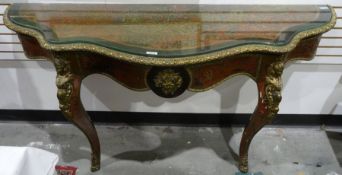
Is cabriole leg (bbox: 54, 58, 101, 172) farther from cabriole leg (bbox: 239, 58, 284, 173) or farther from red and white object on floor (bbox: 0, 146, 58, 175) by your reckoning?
cabriole leg (bbox: 239, 58, 284, 173)

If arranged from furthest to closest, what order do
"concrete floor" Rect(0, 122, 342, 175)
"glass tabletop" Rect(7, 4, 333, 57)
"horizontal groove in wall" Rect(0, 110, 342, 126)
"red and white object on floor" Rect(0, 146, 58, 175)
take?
1. "horizontal groove in wall" Rect(0, 110, 342, 126)
2. "concrete floor" Rect(0, 122, 342, 175)
3. "glass tabletop" Rect(7, 4, 333, 57)
4. "red and white object on floor" Rect(0, 146, 58, 175)

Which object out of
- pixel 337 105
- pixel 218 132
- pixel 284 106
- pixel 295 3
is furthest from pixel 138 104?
pixel 337 105

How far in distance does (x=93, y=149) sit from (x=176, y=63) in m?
0.64

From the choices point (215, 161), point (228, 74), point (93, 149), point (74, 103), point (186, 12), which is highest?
point (186, 12)

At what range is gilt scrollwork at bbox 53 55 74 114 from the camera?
1.08 metres

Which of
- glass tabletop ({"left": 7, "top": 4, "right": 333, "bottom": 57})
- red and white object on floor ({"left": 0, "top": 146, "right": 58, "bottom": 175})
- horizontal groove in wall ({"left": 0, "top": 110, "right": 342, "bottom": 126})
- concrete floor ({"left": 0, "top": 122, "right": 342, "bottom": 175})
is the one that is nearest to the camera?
red and white object on floor ({"left": 0, "top": 146, "right": 58, "bottom": 175})

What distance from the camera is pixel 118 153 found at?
157 centimetres

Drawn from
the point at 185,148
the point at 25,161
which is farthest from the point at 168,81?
the point at 185,148

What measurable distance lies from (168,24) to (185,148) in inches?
Result: 26.3

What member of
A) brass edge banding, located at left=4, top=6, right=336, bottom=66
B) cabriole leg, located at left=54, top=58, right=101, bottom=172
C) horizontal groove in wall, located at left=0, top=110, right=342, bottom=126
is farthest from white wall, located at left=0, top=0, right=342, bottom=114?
brass edge banding, located at left=4, top=6, right=336, bottom=66

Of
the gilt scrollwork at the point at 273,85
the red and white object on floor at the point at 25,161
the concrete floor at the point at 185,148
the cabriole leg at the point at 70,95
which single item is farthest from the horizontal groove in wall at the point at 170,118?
the red and white object on floor at the point at 25,161

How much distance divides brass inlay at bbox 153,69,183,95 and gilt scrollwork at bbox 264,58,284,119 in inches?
11.1

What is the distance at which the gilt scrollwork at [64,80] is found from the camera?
1.08 metres

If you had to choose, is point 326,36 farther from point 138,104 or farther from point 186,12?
point 138,104
